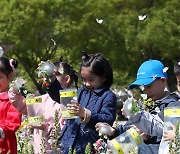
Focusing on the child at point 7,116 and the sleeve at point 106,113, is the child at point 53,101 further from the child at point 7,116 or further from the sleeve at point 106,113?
the sleeve at point 106,113

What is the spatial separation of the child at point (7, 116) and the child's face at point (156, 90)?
1273 mm

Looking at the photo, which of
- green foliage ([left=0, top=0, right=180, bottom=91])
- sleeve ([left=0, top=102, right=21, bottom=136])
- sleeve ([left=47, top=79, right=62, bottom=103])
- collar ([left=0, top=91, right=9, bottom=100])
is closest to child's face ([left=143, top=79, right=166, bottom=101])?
sleeve ([left=47, top=79, right=62, bottom=103])

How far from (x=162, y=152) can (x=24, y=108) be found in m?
1.54

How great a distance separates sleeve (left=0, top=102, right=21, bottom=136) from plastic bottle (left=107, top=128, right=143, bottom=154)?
157 centimetres

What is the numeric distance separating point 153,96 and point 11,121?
1.37 m

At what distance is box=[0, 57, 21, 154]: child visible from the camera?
483cm

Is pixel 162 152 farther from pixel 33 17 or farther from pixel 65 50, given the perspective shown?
pixel 65 50

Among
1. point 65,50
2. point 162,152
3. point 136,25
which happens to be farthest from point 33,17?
point 162,152

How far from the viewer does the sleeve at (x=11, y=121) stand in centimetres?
481

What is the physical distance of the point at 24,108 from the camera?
478cm

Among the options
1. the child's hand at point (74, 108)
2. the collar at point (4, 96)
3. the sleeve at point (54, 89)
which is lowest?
the child's hand at point (74, 108)

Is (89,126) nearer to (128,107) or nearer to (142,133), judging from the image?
(142,133)

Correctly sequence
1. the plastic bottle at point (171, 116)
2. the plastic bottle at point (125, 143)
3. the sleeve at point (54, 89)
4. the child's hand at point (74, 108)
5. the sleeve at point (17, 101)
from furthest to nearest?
the sleeve at point (17, 101)
the sleeve at point (54, 89)
the child's hand at point (74, 108)
the plastic bottle at point (125, 143)
the plastic bottle at point (171, 116)

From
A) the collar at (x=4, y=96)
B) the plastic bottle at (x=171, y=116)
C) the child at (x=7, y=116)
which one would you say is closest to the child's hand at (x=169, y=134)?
the plastic bottle at (x=171, y=116)
